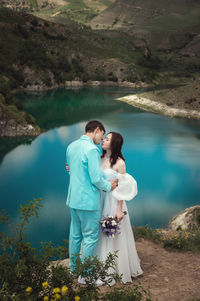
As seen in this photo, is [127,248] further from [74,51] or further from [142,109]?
[74,51]

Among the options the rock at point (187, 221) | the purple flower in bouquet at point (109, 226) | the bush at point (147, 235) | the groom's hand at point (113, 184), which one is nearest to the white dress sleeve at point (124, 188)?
the groom's hand at point (113, 184)

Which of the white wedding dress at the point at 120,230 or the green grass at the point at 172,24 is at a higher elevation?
the green grass at the point at 172,24

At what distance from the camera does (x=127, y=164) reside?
20.8m

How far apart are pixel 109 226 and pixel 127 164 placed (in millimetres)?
16240

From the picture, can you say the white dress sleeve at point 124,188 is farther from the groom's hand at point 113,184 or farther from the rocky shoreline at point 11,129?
the rocky shoreline at point 11,129

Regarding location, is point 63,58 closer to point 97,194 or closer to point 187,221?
point 187,221

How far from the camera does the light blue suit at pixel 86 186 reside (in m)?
4.23

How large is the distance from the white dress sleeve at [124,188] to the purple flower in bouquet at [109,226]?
14.5 inches

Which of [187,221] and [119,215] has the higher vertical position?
[119,215]

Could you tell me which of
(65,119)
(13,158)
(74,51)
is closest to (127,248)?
Result: (13,158)

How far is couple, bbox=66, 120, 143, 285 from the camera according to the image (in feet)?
14.2

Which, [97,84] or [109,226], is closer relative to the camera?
[109,226]

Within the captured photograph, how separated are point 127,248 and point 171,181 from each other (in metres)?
14.0

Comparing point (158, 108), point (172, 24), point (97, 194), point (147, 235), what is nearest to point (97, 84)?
point (158, 108)
